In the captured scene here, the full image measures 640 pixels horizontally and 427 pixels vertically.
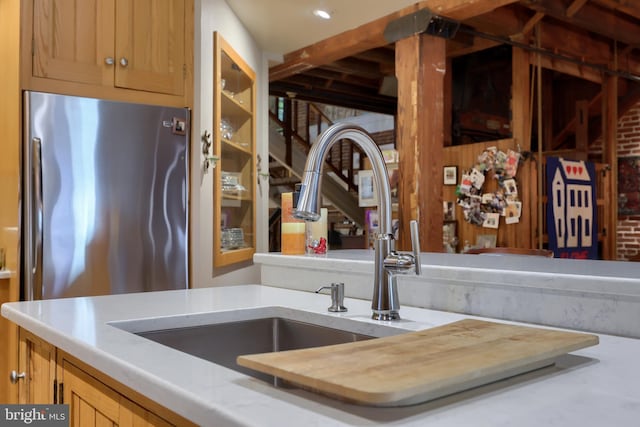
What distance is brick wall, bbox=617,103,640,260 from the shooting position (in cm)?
652

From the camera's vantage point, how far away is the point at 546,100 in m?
6.98

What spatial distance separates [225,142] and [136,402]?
280 cm

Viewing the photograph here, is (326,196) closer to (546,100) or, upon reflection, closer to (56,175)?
(546,100)

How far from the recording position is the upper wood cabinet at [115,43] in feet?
8.51

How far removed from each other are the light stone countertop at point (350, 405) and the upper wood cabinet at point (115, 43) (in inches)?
68.4

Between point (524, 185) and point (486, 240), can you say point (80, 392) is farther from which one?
point (524, 185)

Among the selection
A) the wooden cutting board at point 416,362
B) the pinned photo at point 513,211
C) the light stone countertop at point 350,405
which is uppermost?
the pinned photo at point 513,211

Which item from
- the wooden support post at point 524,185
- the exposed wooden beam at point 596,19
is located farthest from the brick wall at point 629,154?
the wooden support post at point 524,185

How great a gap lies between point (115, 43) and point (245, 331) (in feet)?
6.29

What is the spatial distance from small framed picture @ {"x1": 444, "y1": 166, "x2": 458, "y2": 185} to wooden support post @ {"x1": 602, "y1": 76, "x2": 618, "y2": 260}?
1887 mm

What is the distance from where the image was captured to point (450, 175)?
202 inches

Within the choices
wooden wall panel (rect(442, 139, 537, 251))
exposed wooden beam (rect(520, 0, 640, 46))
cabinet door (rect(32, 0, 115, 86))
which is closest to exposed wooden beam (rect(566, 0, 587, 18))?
exposed wooden beam (rect(520, 0, 640, 46))

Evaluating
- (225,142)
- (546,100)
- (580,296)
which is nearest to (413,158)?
(225,142)

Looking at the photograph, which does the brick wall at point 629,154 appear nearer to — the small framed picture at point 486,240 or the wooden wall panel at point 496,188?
Answer: the wooden wall panel at point 496,188
